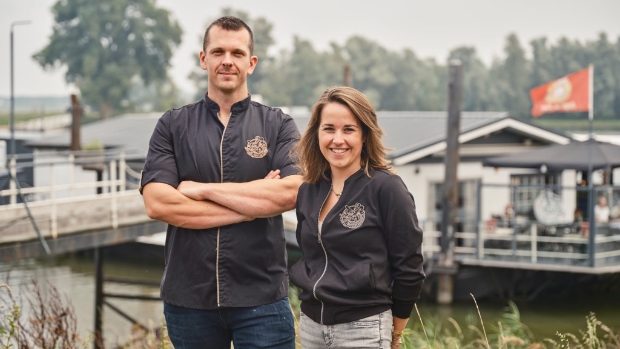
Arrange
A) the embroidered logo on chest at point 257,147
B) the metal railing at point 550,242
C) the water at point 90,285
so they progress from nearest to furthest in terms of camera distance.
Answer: the embroidered logo on chest at point 257,147 → the water at point 90,285 → the metal railing at point 550,242

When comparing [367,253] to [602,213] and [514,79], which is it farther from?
[514,79]

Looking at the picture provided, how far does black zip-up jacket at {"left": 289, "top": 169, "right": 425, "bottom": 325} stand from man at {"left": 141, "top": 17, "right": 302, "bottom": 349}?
0.91 feet

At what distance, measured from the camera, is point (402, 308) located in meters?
3.06

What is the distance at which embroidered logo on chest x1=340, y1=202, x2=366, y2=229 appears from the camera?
301 centimetres

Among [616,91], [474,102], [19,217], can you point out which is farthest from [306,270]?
[474,102]

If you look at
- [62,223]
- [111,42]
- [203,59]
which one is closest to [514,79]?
[111,42]

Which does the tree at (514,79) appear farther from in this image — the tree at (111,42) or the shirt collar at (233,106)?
the shirt collar at (233,106)

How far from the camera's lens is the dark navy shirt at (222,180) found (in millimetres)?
3242

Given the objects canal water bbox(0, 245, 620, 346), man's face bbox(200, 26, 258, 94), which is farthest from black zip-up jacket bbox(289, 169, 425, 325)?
canal water bbox(0, 245, 620, 346)

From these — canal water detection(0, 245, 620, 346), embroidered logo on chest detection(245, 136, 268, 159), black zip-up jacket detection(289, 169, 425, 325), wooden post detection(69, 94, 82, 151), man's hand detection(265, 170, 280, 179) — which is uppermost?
wooden post detection(69, 94, 82, 151)

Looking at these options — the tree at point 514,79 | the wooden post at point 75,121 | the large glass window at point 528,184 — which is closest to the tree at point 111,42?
the tree at point 514,79

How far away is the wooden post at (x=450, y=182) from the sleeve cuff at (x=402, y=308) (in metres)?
13.4

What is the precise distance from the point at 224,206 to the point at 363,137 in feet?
1.98

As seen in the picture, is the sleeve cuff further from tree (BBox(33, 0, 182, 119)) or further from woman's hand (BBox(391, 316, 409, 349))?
tree (BBox(33, 0, 182, 119))
